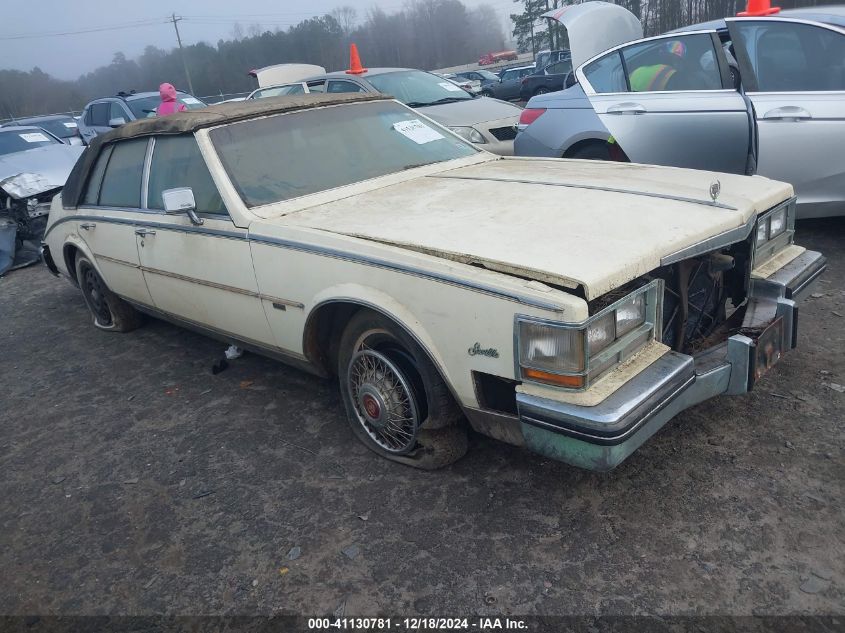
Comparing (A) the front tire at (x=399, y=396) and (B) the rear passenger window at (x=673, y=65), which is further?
(B) the rear passenger window at (x=673, y=65)

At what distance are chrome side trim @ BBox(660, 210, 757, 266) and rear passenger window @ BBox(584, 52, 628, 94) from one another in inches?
116

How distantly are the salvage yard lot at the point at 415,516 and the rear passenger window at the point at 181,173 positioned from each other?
3.85 feet

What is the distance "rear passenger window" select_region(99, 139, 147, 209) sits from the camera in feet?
13.3

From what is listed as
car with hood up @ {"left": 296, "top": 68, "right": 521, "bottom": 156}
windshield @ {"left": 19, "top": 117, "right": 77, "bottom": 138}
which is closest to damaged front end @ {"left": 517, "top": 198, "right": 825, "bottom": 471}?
car with hood up @ {"left": 296, "top": 68, "right": 521, "bottom": 156}

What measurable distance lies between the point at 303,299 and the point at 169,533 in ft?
3.73

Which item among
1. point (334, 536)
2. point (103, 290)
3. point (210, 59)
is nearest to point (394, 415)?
point (334, 536)

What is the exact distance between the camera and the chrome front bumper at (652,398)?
2115mm

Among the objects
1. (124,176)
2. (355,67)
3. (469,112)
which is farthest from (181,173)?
(355,67)

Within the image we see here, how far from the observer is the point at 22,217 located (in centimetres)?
802

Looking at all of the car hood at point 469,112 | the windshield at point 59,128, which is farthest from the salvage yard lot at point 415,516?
the windshield at point 59,128

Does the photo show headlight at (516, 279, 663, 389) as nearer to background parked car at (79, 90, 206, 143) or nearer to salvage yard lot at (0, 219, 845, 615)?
salvage yard lot at (0, 219, 845, 615)

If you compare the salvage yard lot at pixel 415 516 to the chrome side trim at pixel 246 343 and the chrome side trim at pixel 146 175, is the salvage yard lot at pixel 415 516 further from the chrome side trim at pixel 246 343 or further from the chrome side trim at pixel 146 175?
the chrome side trim at pixel 146 175

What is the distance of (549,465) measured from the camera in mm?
2807

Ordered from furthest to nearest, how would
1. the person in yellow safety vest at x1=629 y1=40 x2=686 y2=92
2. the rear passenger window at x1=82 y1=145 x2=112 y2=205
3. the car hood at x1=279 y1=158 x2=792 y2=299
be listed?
1. the person in yellow safety vest at x1=629 y1=40 x2=686 y2=92
2. the rear passenger window at x1=82 y1=145 x2=112 y2=205
3. the car hood at x1=279 y1=158 x2=792 y2=299
